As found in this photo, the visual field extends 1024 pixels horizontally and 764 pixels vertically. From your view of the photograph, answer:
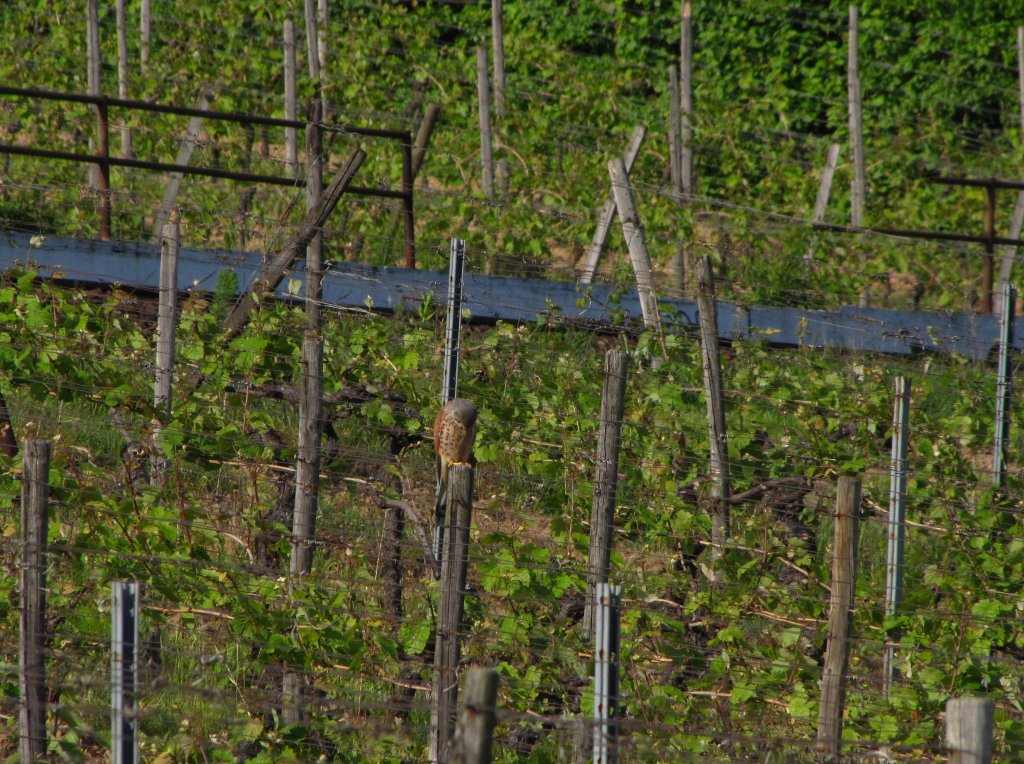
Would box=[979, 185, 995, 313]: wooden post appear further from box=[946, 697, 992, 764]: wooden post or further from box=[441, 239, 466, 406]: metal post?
box=[946, 697, 992, 764]: wooden post

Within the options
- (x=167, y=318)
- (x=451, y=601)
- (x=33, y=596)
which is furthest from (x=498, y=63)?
(x=33, y=596)

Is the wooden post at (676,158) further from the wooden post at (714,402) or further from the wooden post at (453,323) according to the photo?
the wooden post at (453,323)

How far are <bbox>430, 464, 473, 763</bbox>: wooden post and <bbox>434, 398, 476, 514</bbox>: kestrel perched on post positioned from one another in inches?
34.0

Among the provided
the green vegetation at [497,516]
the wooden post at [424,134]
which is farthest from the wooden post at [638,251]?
the wooden post at [424,134]

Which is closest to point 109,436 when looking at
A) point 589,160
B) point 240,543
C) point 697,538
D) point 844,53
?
point 240,543

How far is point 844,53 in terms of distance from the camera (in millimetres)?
12555

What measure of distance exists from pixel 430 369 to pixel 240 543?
134 centimetres

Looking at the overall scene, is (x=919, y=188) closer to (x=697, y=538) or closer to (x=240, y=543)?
(x=697, y=538)

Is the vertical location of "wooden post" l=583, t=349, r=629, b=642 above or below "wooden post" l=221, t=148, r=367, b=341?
below

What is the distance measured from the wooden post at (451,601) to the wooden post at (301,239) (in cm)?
185

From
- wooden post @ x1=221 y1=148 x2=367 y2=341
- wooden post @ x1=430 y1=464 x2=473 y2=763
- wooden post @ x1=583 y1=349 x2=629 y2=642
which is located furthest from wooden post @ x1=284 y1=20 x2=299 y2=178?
wooden post @ x1=430 y1=464 x2=473 y2=763

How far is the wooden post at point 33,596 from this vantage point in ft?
10.6

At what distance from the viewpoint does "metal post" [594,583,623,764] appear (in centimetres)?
307

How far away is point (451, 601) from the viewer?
3.43 m
